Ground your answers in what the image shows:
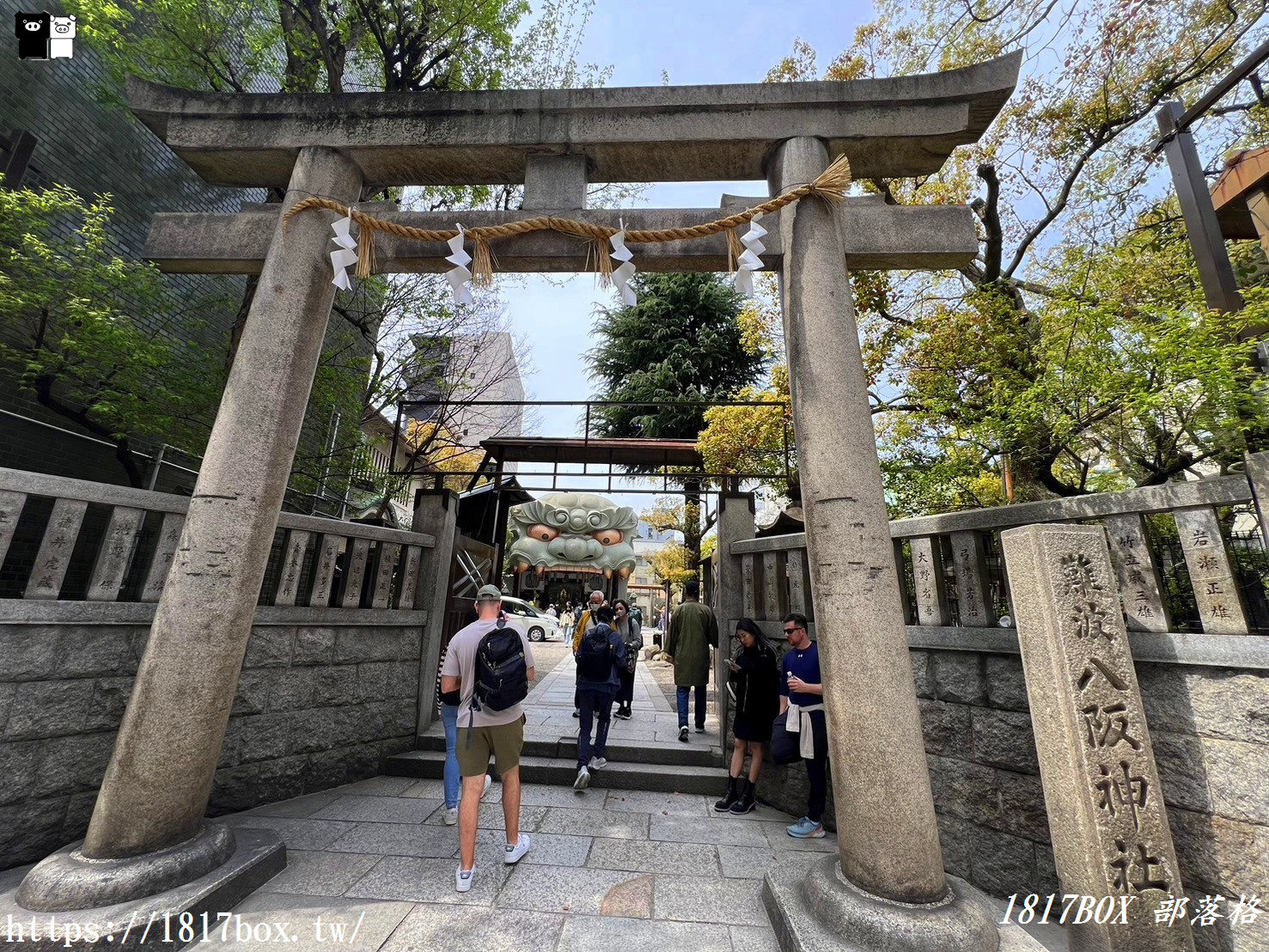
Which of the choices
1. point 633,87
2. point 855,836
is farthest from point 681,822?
point 633,87

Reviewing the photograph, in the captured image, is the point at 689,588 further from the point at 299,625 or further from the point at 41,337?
the point at 41,337

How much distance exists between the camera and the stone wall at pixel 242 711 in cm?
359

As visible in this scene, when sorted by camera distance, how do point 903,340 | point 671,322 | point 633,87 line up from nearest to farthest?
point 633,87 → point 903,340 → point 671,322

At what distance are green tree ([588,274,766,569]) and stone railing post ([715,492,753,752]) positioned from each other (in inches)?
473

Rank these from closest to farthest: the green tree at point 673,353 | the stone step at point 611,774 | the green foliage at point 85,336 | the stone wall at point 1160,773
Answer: the stone wall at point 1160,773, the stone step at point 611,774, the green foliage at point 85,336, the green tree at point 673,353

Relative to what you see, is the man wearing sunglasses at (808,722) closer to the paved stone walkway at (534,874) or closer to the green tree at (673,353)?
the paved stone walkway at (534,874)

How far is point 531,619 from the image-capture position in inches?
709

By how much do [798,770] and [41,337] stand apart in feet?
32.4

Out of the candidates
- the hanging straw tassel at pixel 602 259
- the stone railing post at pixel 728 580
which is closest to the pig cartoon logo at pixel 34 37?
the hanging straw tassel at pixel 602 259

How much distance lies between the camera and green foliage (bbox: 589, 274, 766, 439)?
19.3 metres

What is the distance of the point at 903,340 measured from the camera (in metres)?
9.47

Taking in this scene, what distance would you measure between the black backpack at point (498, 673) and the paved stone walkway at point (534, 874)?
1.23 metres

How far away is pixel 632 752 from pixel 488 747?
109 inches

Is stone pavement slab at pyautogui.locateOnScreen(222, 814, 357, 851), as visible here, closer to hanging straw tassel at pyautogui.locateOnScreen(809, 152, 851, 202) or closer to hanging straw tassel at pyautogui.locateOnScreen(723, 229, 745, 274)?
hanging straw tassel at pyautogui.locateOnScreen(723, 229, 745, 274)
